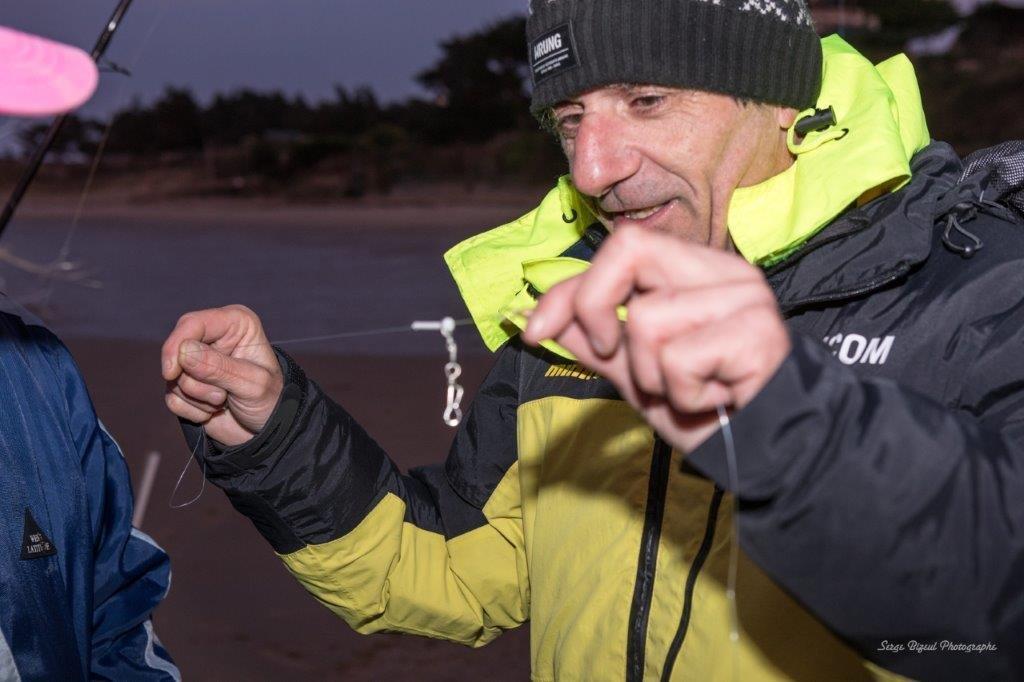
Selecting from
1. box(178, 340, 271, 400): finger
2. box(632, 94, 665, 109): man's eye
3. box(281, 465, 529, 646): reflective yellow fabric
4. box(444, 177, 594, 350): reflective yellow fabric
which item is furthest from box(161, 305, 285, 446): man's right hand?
box(632, 94, 665, 109): man's eye

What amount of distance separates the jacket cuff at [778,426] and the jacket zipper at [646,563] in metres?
0.65

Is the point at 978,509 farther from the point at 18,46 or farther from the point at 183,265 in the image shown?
the point at 183,265

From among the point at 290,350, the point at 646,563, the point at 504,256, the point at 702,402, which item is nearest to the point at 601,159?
the point at 504,256

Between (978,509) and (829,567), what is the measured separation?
17 centimetres

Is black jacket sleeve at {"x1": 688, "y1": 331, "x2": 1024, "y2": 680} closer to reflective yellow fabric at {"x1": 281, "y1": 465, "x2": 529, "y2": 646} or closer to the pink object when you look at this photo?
the pink object

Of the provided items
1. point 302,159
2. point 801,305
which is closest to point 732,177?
point 801,305

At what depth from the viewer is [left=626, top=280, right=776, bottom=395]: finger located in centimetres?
112

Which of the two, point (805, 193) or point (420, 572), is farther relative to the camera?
point (420, 572)

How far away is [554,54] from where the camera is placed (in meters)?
1.89

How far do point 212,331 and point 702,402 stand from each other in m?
1.17

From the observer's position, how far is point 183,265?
16984 millimetres

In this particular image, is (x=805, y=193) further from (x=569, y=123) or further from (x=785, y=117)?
(x=569, y=123)

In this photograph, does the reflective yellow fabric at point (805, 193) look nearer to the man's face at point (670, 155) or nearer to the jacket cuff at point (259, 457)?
the man's face at point (670, 155)
